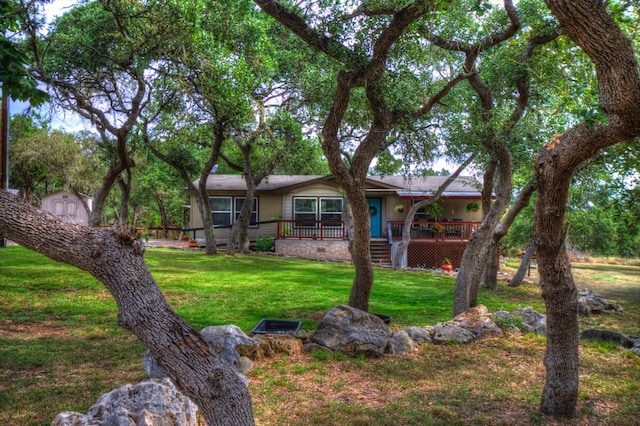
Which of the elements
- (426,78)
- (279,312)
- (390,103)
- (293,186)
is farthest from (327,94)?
(293,186)

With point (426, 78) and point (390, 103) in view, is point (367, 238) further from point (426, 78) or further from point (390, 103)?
point (426, 78)

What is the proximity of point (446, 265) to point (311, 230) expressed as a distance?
248 inches

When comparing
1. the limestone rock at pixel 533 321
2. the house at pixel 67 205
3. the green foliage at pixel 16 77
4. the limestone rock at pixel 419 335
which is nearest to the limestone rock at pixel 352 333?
the limestone rock at pixel 419 335

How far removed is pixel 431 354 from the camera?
5926mm

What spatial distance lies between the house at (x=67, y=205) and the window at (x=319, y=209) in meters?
10.7

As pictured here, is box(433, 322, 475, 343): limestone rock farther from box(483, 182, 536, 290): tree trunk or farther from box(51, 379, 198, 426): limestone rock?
box(483, 182, 536, 290): tree trunk

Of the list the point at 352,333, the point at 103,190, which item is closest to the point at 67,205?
the point at 103,190

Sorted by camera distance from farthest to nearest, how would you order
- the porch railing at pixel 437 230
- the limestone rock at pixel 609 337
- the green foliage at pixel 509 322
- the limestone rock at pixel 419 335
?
the porch railing at pixel 437 230
the green foliage at pixel 509 322
the limestone rock at pixel 609 337
the limestone rock at pixel 419 335

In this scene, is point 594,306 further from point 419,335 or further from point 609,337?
point 419,335

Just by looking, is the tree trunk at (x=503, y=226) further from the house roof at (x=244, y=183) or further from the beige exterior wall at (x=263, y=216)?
the beige exterior wall at (x=263, y=216)

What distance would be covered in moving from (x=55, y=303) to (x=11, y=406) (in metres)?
4.67

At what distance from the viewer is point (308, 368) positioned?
17.4ft

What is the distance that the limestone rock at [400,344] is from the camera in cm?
593

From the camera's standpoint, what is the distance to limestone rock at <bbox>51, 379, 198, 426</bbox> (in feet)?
10.1
